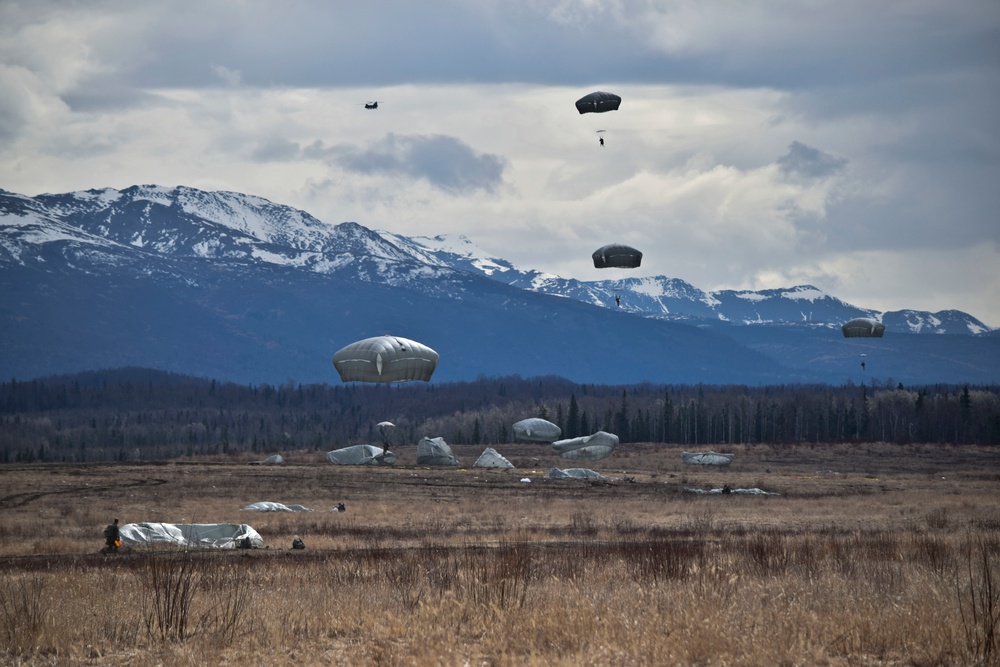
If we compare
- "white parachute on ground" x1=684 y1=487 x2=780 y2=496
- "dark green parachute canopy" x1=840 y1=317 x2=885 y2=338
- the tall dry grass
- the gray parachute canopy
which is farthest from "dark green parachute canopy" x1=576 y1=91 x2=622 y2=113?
the tall dry grass

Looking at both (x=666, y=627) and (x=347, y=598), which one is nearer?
(x=666, y=627)

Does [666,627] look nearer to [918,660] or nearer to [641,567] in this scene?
[918,660]

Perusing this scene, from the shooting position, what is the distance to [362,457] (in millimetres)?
108000

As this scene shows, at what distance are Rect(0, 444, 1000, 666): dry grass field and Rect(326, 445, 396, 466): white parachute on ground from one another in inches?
1696

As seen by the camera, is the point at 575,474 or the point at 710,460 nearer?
the point at 575,474

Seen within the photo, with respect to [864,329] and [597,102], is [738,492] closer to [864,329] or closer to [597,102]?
[597,102]

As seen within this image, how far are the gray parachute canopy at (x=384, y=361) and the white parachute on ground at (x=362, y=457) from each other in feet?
88.5

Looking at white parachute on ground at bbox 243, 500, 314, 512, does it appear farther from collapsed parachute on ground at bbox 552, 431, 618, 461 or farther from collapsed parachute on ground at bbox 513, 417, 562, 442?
collapsed parachute on ground at bbox 513, 417, 562, 442

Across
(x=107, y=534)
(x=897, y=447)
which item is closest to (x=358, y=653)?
(x=107, y=534)

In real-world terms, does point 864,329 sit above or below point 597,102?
below

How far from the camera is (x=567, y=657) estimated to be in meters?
16.3

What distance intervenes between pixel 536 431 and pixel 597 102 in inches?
3350

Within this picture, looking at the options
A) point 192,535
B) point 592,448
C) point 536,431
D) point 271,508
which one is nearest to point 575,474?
point 271,508

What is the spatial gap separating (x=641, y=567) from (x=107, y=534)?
57.2 feet
